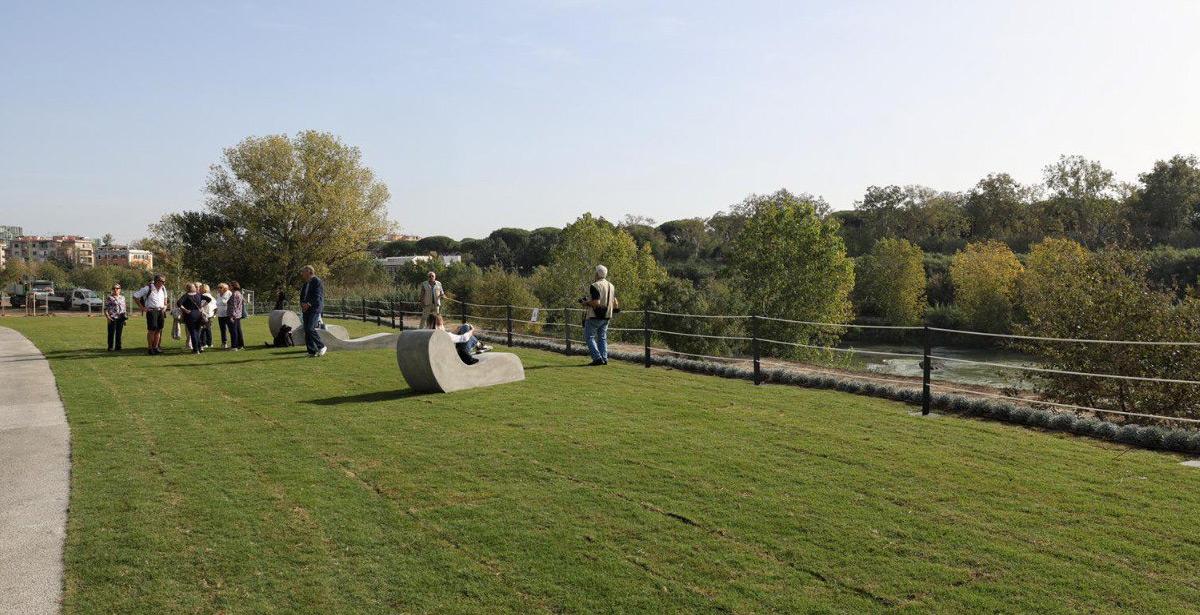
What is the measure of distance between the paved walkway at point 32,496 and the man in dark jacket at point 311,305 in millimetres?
4334

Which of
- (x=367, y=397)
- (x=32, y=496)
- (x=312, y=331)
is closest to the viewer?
(x=32, y=496)

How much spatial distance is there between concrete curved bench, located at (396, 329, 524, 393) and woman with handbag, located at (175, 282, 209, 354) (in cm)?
757

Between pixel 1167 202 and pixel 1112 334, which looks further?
pixel 1167 202

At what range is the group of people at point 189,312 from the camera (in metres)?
15.9

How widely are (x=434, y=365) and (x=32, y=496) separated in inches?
188

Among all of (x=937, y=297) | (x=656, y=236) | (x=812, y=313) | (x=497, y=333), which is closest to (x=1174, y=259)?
(x=937, y=297)

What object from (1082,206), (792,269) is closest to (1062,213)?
(1082,206)

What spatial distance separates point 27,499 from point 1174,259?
6949 cm

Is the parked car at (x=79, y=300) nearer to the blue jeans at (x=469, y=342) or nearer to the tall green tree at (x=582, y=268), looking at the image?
the tall green tree at (x=582, y=268)

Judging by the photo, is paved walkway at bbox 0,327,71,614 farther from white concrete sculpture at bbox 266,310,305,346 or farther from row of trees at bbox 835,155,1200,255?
row of trees at bbox 835,155,1200,255

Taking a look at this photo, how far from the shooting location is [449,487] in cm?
586

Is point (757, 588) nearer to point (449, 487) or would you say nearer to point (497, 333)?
point (449, 487)

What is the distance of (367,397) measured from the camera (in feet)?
33.3

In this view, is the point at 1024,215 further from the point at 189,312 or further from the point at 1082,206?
the point at 189,312
